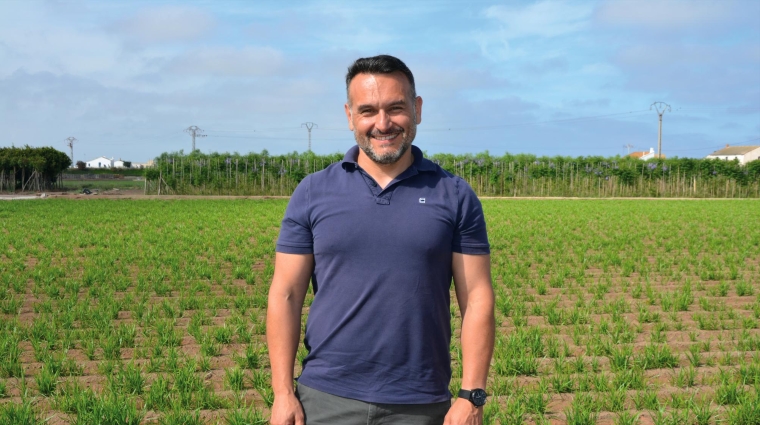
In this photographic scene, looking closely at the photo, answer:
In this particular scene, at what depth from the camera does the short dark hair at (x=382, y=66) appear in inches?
88.8

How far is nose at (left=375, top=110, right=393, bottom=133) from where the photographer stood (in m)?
2.26

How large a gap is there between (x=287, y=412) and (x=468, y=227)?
32.3 inches

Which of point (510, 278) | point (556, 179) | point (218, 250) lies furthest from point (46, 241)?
point (556, 179)

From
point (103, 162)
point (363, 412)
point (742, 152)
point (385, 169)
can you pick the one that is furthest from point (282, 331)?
point (103, 162)

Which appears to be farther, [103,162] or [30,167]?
[103,162]

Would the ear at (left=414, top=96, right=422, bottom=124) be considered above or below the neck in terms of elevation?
above

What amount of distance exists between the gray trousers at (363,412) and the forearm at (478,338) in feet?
0.50

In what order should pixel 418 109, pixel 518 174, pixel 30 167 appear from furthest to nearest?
1. pixel 30 167
2. pixel 518 174
3. pixel 418 109

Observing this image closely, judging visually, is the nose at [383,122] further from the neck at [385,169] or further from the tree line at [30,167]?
the tree line at [30,167]

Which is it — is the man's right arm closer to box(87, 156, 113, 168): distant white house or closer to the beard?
the beard

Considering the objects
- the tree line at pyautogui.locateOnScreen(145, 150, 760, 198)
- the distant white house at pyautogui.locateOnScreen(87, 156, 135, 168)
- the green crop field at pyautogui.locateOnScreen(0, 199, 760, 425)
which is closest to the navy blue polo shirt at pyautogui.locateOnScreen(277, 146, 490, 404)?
the green crop field at pyautogui.locateOnScreen(0, 199, 760, 425)

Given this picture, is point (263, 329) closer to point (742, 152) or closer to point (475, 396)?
point (475, 396)

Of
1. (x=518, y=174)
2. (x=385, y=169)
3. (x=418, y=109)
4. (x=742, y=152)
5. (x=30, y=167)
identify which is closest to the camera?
(x=385, y=169)

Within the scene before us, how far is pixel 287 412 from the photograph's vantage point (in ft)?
7.34
